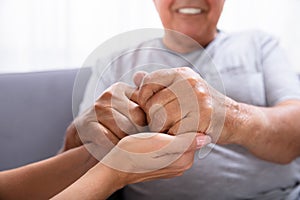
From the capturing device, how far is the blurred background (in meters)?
1.66

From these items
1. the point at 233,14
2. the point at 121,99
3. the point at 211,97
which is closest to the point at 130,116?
the point at 121,99

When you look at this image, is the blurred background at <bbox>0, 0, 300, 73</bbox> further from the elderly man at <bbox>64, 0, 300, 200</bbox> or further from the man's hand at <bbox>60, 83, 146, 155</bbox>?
the man's hand at <bbox>60, 83, 146, 155</bbox>

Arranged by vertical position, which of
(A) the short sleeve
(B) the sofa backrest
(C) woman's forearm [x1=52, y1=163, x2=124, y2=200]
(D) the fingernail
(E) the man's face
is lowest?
(B) the sofa backrest

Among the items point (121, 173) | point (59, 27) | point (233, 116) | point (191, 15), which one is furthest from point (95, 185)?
point (59, 27)

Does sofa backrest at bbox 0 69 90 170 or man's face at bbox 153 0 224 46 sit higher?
man's face at bbox 153 0 224 46

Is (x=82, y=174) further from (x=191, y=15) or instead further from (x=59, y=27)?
(x=59, y=27)

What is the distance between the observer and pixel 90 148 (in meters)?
0.79

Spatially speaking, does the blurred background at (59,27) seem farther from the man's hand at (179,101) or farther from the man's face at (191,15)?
the man's hand at (179,101)

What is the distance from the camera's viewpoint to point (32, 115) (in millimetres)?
1247

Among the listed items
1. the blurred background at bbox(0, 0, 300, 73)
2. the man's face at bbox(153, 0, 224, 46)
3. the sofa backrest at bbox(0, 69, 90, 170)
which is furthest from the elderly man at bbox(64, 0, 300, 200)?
the blurred background at bbox(0, 0, 300, 73)

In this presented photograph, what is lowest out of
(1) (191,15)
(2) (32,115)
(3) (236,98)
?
(2) (32,115)

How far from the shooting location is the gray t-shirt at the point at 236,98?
35.4 inches

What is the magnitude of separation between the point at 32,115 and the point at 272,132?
28.9 inches

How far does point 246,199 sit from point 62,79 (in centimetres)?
71
